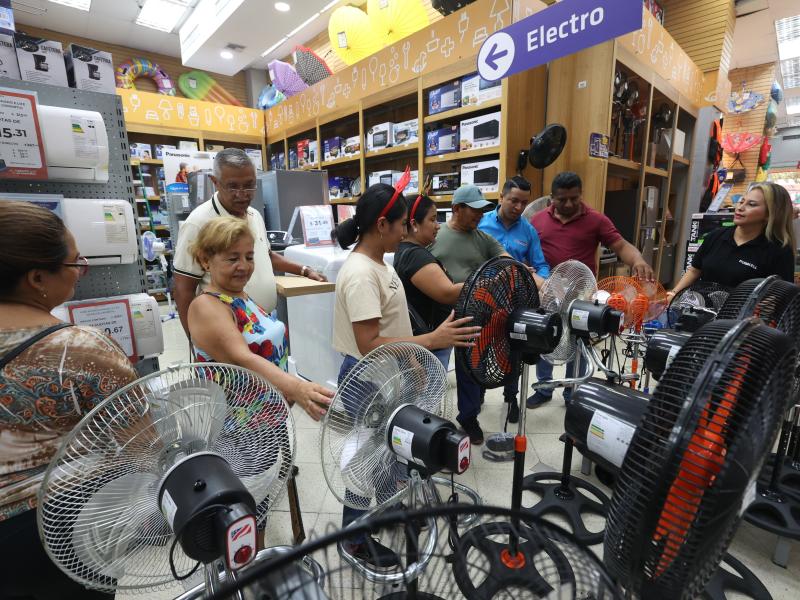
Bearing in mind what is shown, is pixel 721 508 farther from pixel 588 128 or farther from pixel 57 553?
pixel 588 128

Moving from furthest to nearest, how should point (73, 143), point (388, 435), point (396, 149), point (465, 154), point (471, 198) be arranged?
point (396, 149) → point (465, 154) → point (471, 198) → point (73, 143) → point (388, 435)

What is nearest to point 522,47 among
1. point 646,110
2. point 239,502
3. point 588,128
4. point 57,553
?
point 588,128

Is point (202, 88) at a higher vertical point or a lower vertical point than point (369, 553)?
higher

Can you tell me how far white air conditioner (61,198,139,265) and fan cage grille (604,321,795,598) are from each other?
2.04m

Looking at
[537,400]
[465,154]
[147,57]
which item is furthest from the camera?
[147,57]

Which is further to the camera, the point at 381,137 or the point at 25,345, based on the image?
the point at 381,137

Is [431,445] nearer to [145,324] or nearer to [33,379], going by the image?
[33,379]

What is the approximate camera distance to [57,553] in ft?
2.13

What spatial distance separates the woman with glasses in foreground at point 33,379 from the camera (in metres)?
0.77

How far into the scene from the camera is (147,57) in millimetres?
7891

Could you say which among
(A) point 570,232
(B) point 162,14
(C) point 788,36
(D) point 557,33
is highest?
(B) point 162,14

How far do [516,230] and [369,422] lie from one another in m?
2.16

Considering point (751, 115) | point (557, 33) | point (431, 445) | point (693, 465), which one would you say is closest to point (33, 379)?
point (431, 445)

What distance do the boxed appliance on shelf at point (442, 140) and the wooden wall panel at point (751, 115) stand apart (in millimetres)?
8034
